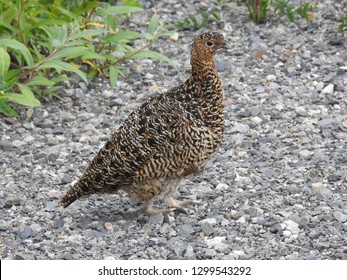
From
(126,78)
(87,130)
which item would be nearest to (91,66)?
(126,78)

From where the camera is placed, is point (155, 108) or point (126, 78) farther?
point (126, 78)

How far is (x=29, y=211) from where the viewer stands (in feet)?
23.5

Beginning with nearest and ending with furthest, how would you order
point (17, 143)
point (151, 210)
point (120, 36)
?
point (151, 210)
point (17, 143)
point (120, 36)

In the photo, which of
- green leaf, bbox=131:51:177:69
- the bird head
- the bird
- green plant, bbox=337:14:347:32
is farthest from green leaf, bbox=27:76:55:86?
green plant, bbox=337:14:347:32

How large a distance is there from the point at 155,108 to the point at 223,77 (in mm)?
2461

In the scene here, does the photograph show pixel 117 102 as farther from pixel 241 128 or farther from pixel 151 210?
pixel 151 210

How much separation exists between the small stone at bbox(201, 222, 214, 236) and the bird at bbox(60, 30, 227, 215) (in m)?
0.40

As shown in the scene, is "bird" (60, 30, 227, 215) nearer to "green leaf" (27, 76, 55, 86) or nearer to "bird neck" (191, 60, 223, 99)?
"bird neck" (191, 60, 223, 99)

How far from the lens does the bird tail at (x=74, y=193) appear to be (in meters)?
6.88

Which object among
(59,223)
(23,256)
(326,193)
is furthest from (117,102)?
(23,256)

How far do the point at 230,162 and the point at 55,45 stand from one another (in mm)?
1806

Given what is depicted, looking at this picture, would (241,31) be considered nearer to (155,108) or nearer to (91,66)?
(91,66)

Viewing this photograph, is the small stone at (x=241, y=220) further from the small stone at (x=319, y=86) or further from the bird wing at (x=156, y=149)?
the small stone at (x=319, y=86)

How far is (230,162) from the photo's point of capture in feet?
25.6
